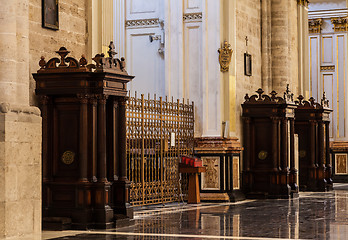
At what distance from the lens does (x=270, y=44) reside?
22.5 meters

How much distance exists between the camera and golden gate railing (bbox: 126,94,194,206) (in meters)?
16.0

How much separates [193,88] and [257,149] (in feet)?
8.48

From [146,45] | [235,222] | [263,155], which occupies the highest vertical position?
[146,45]

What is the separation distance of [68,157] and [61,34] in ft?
6.94

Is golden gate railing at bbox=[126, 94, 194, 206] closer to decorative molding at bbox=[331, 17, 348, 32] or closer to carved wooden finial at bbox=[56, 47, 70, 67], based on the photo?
carved wooden finial at bbox=[56, 47, 70, 67]

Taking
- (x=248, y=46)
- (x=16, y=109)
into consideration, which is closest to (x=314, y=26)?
(x=248, y=46)

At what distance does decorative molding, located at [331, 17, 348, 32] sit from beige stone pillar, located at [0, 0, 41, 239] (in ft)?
78.4

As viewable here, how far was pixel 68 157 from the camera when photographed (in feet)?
40.8

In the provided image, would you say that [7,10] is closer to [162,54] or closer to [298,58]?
[162,54]

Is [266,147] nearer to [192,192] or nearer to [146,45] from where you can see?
[192,192]

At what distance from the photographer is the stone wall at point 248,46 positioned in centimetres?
2000

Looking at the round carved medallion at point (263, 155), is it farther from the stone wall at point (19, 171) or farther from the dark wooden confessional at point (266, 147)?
the stone wall at point (19, 171)

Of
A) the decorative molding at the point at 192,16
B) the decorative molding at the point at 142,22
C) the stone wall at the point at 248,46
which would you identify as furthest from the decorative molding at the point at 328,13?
the decorative molding at the point at 192,16

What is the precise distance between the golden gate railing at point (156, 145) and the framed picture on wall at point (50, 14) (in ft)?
10.2
